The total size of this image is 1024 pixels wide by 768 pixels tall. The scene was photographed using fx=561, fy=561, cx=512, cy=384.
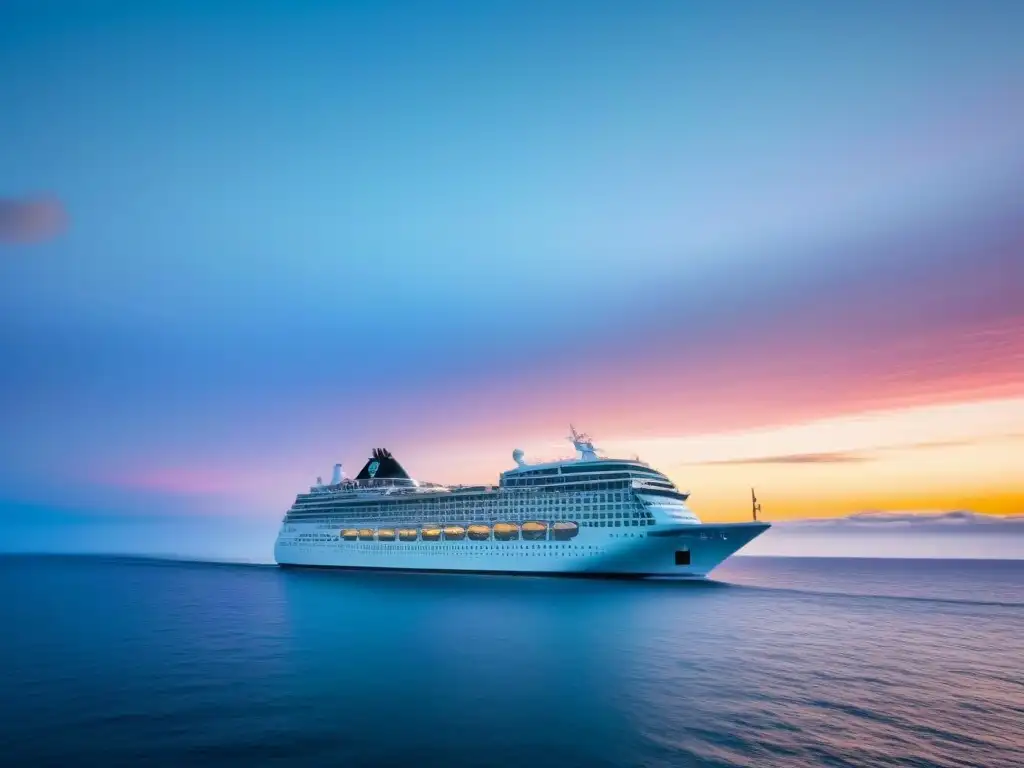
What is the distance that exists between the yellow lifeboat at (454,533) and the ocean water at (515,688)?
117 feet

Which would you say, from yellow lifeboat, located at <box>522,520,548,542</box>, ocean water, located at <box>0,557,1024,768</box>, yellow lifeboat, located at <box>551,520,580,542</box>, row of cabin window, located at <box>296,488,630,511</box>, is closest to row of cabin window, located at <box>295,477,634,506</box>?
row of cabin window, located at <box>296,488,630,511</box>

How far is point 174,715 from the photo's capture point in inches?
847

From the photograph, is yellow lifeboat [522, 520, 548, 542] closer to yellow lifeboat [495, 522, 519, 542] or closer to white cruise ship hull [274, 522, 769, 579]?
white cruise ship hull [274, 522, 769, 579]

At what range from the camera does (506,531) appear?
80812 mm

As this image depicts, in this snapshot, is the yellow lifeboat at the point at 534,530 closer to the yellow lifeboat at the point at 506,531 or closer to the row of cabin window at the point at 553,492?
the yellow lifeboat at the point at 506,531

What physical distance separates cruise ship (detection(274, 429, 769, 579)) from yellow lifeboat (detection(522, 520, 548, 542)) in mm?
136

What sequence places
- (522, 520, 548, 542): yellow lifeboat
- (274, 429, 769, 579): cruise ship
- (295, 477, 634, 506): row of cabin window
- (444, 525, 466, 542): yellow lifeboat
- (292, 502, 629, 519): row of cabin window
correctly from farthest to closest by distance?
1. (444, 525, 466, 542): yellow lifeboat
2. (522, 520, 548, 542): yellow lifeboat
3. (295, 477, 634, 506): row of cabin window
4. (292, 502, 629, 519): row of cabin window
5. (274, 429, 769, 579): cruise ship

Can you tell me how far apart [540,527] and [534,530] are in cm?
103

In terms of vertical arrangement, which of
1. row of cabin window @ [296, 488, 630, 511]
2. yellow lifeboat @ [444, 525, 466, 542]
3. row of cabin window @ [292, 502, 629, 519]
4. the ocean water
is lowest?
the ocean water

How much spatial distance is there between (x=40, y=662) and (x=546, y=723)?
97.1 ft

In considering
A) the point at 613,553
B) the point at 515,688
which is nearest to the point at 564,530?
the point at 613,553

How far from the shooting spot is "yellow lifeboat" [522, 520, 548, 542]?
250ft

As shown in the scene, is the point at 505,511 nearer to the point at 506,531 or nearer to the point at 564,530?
the point at 506,531

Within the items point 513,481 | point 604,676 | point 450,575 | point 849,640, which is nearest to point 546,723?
point 604,676
